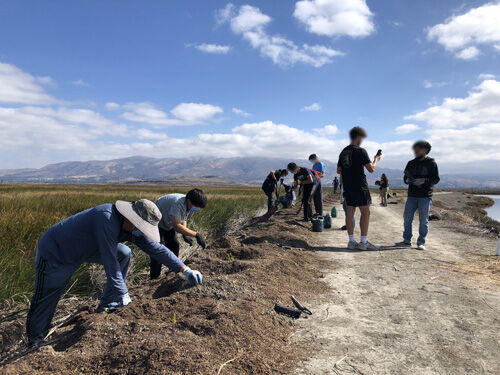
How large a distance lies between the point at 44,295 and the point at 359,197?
4.93 m

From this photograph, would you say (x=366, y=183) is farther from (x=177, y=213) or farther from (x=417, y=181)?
(x=177, y=213)

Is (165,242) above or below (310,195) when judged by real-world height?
below

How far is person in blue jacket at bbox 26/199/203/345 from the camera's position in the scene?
2844mm

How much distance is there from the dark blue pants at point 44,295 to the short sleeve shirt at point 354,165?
4.45 metres

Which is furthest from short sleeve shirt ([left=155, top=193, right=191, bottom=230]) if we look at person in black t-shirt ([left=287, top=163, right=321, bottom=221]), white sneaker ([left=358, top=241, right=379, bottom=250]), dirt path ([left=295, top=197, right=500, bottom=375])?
person in black t-shirt ([left=287, top=163, right=321, bottom=221])

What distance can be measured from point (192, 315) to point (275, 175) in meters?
7.85

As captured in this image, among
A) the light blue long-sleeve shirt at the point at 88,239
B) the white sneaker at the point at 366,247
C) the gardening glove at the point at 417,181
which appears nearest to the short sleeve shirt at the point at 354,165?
the gardening glove at the point at 417,181

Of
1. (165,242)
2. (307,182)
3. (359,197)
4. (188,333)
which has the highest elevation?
(307,182)

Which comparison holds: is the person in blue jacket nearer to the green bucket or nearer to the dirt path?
the dirt path

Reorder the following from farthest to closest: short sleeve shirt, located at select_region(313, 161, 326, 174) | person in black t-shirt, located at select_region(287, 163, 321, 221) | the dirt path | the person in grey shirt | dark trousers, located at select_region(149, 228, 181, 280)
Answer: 1. short sleeve shirt, located at select_region(313, 161, 326, 174)
2. person in black t-shirt, located at select_region(287, 163, 321, 221)
3. dark trousers, located at select_region(149, 228, 181, 280)
4. the person in grey shirt
5. the dirt path

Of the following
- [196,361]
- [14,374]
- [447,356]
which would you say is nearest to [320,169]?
[447,356]

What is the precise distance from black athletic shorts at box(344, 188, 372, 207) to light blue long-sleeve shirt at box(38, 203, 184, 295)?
4261mm

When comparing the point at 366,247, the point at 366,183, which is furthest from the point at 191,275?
the point at 366,247

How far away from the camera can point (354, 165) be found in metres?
5.75
